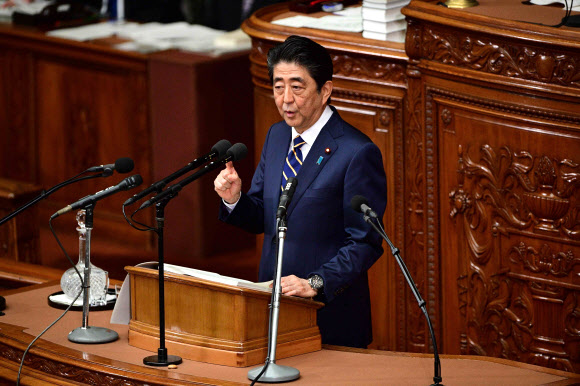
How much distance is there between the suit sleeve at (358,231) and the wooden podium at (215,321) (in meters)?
0.12

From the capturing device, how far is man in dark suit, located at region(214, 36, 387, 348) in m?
3.59

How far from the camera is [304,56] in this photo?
3.61 m

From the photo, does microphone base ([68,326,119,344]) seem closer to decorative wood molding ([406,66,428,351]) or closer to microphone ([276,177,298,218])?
microphone ([276,177,298,218])

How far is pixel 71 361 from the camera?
3424mm

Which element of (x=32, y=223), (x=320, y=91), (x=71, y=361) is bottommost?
(x=32, y=223)

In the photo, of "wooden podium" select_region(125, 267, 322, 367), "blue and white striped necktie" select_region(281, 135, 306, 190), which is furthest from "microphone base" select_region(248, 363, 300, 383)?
"blue and white striped necktie" select_region(281, 135, 306, 190)

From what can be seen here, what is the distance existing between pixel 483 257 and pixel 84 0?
4.71 meters

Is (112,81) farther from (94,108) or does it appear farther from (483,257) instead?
(483,257)

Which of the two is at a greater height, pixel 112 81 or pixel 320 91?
pixel 320 91

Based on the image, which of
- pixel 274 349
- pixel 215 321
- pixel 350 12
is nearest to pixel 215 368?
pixel 215 321

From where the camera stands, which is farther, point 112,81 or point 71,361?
point 112,81

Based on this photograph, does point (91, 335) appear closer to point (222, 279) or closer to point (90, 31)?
point (222, 279)

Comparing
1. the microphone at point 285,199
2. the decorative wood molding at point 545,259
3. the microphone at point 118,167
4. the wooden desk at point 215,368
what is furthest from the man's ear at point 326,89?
the decorative wood molding at point 545,259

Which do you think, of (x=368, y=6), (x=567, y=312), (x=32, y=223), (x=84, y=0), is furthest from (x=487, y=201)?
(x=84, y=0)
